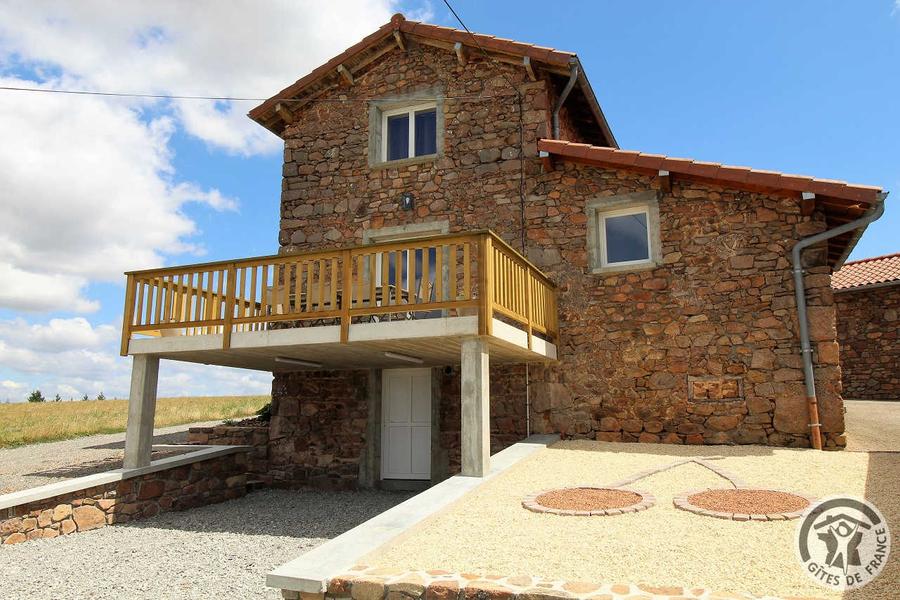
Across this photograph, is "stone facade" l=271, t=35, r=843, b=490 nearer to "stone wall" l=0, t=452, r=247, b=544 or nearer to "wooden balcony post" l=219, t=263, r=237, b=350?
"stone wall" l=0, t=452, r=247, b=544

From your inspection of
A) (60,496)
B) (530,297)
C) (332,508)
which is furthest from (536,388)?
(60,496)

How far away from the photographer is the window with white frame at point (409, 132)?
1030cm

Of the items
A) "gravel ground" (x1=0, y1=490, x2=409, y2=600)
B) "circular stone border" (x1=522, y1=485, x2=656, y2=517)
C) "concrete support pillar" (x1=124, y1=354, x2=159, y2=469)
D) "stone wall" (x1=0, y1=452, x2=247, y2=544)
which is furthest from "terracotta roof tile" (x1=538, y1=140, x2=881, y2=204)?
"stone wall" (x1=0, y1=452, x2=247, y2=544)

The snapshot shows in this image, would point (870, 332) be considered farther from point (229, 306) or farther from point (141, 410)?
point (141, 410)

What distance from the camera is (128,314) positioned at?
26.4 ft

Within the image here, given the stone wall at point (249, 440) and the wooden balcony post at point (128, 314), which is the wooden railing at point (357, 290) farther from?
the stone wall at point (249, 440)

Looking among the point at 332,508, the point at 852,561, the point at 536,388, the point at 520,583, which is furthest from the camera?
the point at 536,388

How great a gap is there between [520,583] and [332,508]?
5.39 meters

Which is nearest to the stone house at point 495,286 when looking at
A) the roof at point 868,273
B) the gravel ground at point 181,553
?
the gravel ground at point 181,553

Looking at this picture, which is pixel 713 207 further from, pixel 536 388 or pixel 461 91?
pixel 461 91

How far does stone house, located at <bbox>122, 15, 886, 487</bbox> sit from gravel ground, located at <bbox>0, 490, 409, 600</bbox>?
1.27 m

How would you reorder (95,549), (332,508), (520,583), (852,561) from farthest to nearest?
(332,508) < (95,549) < (852,561) < (520,583)

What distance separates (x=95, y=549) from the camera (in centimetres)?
619

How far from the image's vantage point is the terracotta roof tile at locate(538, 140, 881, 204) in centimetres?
719
